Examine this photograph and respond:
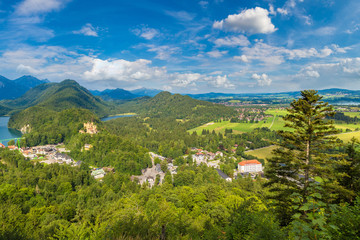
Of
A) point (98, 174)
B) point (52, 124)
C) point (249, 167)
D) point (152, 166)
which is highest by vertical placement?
point (52, 124)

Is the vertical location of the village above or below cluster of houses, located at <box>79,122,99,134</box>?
below

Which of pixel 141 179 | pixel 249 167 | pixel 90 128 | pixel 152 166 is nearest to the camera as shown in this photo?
pixel 141 179

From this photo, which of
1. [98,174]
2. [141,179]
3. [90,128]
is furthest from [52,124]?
[141,179]

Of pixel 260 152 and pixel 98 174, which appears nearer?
pixel 98 174

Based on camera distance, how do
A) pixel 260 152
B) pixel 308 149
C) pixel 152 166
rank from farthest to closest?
1. pixel 260 152
2. pixel 152 166
3. pixel 308 149

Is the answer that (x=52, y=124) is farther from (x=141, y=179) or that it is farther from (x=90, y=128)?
(x=141, y=179)

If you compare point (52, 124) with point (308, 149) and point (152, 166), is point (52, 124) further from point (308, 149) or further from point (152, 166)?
point (308, 149)

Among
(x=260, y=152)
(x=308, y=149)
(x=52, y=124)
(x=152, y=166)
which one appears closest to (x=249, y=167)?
(x=260, y=152)

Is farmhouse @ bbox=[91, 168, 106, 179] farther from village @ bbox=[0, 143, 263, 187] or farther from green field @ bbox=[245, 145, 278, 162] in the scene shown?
green field @ bbox=[245, 145, 278, 162]

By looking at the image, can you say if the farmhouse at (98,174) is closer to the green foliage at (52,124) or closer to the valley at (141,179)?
the valley at (141,179)

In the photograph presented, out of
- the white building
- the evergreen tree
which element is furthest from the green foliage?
the evergreen tree

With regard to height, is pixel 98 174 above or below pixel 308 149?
below
